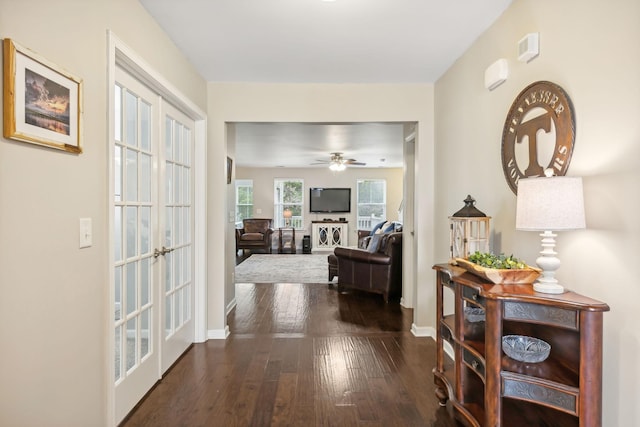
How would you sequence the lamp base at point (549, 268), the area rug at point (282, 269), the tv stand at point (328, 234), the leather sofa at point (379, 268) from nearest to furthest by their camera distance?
the lamp base at point (549, 268) → the leather sofa at point (379, 268) → the area rug at point (282, 269) → the tv stand at point (328, 234)

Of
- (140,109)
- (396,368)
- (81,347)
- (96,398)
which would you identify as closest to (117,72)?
(140,109)

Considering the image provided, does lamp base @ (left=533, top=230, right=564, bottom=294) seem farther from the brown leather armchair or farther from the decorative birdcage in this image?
the brown leather armchair

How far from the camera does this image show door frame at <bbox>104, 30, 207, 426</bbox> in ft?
6.00

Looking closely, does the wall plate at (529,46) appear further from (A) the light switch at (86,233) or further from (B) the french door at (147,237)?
(A) the light switch at (86,233)

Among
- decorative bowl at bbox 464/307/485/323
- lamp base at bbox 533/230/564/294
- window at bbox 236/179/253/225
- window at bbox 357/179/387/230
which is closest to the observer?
lamp base at bbox 533/230/564/294

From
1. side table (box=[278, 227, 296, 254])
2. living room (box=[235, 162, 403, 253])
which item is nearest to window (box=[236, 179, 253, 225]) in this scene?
living room (box=[235, 162, 403, 253])

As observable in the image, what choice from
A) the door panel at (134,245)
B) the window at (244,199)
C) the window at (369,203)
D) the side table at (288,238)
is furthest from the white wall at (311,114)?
the window at (244,199)

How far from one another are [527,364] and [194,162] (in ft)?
9.57

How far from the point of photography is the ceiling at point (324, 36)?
7.20 ft

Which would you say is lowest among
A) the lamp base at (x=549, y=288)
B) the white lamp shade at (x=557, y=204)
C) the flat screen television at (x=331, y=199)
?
the lamp base at (x=549, y=288)

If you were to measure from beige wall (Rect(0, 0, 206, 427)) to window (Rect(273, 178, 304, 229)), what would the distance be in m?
8.39

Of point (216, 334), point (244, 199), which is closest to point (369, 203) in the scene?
point (244, 199)

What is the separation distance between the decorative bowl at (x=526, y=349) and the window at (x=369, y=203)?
8654 millimetres

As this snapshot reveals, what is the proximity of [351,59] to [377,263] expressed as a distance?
2890 millimetres
